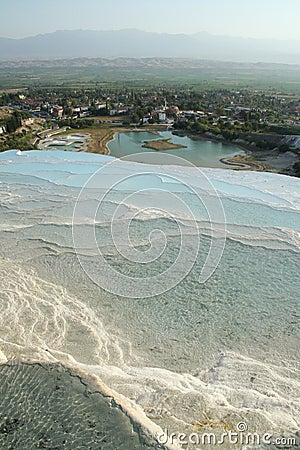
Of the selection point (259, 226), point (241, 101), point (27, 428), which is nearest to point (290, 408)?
point (27, 428)

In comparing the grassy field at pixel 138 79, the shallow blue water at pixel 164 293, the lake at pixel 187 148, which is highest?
the grassy field at pixel 138 79

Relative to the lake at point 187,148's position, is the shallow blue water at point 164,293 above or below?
above

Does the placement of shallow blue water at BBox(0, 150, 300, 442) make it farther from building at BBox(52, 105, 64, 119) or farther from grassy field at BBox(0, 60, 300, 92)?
grassy field at BBox(0, 60, 300, 92)

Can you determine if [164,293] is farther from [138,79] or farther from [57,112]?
[138,79]

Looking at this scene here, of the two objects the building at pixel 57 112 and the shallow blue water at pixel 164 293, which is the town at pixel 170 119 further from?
the shallow blue water at pixel 164 293

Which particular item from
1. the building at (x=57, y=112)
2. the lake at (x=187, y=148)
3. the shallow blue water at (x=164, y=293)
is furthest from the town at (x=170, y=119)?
the shallow blue water at (x=164, y=293)

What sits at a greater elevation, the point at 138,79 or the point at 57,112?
the point at 138,79

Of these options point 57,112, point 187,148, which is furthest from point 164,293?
point 57,112

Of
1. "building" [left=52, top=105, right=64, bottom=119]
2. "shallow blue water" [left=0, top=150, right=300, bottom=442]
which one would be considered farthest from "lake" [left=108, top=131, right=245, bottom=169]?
"shallow blue water" [left=0, top=150, right=300, bottom=442]
